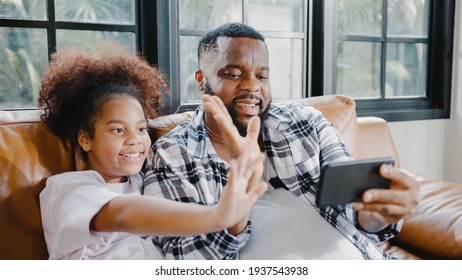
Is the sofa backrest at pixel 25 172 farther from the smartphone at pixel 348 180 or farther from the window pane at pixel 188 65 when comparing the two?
the window pane at pixel 188 65

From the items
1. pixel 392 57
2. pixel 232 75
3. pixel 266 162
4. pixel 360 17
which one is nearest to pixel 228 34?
pixel 232 75

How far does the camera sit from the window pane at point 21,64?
5.19 feet

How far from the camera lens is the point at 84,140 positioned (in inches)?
43.0

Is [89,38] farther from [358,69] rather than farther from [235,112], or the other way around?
[358,69]

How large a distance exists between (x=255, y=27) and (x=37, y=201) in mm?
1212

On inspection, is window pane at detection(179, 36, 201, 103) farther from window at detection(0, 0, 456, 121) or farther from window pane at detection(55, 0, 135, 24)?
window pane at detection(55, 0, 135, 24)

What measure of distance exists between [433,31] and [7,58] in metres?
1.95

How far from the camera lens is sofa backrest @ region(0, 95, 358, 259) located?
3.48ft

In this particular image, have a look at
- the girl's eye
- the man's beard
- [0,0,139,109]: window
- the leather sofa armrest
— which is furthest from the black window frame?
the leather sofa armrest

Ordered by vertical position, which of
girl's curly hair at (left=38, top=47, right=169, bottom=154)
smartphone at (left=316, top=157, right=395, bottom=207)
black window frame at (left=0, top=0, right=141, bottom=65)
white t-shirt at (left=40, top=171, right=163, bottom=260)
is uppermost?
black window frame at (left=0, top=0, right=141, bottom=65)

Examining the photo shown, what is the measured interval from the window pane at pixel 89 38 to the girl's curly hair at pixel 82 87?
45cm

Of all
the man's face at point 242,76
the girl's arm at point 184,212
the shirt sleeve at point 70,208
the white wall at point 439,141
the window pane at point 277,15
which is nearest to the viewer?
the girl's arm at point 184,212

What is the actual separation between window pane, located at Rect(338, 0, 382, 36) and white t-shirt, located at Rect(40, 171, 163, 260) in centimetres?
147

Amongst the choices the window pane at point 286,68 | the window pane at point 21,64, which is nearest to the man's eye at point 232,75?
the window pane at point 21,64
